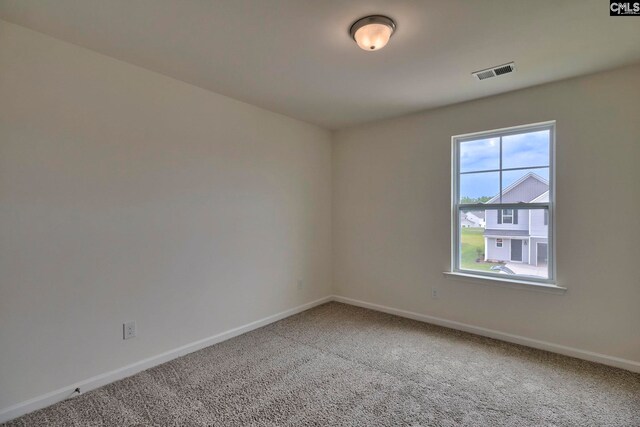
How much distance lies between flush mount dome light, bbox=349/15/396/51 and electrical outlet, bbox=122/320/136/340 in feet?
8.67

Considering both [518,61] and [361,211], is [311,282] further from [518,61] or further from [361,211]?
[518,61]

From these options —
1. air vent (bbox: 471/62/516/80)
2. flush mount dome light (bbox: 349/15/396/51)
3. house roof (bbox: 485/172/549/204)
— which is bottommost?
house roof (bbox: 485/172/549/204)

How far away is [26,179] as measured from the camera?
1955mm

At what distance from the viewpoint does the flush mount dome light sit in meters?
1.84

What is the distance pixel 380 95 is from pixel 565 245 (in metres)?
2.16

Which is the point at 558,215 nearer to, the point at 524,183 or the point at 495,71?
the point at 524,183

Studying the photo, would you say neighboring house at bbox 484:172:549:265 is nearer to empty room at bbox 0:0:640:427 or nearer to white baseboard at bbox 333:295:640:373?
empty room at bbox 0:0:640:427

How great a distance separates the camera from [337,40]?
2.07 metres

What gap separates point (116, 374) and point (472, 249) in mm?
3430

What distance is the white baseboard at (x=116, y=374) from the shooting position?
6.29 feet

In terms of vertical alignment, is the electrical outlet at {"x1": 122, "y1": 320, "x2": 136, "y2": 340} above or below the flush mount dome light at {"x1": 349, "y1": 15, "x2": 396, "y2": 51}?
below

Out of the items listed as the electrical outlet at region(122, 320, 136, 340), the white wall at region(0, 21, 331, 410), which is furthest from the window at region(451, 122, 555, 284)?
the electrical outlet at region(122, 320, 136, 340)

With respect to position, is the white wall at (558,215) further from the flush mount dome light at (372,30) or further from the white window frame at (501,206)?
the flush mount dome light at (372,30)

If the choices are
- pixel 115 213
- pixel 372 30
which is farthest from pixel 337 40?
pixel 115 213
